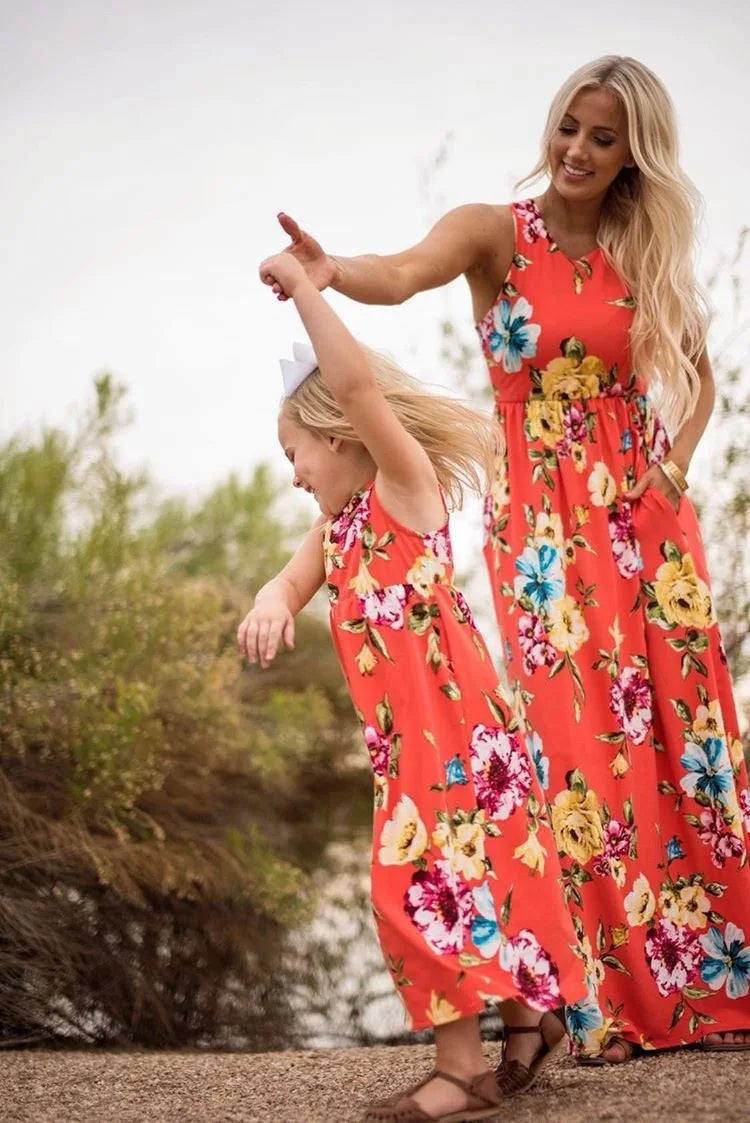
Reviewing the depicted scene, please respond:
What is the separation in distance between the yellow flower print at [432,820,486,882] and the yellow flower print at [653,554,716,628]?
0.77 meters

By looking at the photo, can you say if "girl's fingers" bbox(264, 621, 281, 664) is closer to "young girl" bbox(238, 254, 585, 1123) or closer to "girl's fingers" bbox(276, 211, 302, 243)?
"young girl" bbox(238, 254, 585, 1123)

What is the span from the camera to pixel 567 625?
2512 mm

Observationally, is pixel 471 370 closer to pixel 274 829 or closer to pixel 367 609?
pixel 274 829

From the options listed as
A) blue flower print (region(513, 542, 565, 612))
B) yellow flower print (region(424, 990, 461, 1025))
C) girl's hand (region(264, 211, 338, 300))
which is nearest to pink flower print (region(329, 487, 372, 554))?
girl's hand (region(264, 211, 338, 300))

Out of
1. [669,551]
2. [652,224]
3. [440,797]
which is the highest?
[652,224]

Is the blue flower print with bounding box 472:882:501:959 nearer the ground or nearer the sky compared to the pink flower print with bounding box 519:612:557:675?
nearer the ground

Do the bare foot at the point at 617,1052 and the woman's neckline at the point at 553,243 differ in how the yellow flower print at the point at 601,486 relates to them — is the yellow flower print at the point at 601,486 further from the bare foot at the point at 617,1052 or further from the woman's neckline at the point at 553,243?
the bare foot at the point at 617,1052

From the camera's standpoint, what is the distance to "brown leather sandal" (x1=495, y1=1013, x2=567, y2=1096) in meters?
2.13

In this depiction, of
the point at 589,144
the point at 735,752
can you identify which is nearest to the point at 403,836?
the point at 735,752

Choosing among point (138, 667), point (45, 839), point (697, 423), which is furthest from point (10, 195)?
point (697, 423)

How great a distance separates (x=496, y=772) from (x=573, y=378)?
0.91m

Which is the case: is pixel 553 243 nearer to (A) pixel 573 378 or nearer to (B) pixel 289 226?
(A) pixel 573 378

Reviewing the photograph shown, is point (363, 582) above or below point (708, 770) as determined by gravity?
above

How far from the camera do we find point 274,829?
179 inches
